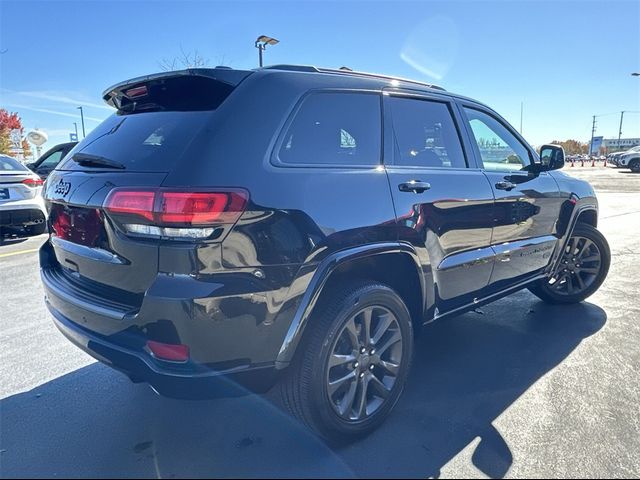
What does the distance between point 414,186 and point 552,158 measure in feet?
6.67

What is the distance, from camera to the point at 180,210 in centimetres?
183

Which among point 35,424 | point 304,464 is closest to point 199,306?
point 304,464

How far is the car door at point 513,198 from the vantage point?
10.9ft

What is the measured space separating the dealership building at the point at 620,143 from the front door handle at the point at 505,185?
3760 inches

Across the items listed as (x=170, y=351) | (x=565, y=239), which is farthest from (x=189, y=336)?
(x=565, y=239)

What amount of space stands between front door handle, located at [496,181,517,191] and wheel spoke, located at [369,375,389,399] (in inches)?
66.6

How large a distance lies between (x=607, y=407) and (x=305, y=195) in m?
2.27

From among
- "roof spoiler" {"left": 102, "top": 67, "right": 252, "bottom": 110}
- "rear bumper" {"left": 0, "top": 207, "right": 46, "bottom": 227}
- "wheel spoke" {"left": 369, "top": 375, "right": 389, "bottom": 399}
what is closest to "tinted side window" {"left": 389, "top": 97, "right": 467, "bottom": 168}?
"roof spoiler" {"left": 102, "top": 67, "right": 252, "bottom": 110}

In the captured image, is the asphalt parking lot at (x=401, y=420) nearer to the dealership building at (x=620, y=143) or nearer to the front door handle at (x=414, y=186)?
the front door handle at (x=414, y=186)

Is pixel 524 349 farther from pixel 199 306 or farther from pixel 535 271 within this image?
pixel 199 306

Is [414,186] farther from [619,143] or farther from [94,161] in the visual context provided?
[619,143]

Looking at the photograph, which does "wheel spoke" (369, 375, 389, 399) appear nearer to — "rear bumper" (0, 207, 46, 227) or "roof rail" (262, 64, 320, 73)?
"roof rail" (262, 64, 320, 73)

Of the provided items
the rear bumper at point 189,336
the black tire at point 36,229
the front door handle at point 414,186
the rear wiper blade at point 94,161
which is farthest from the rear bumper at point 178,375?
the black tire at point 36,229

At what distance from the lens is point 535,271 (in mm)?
3889
